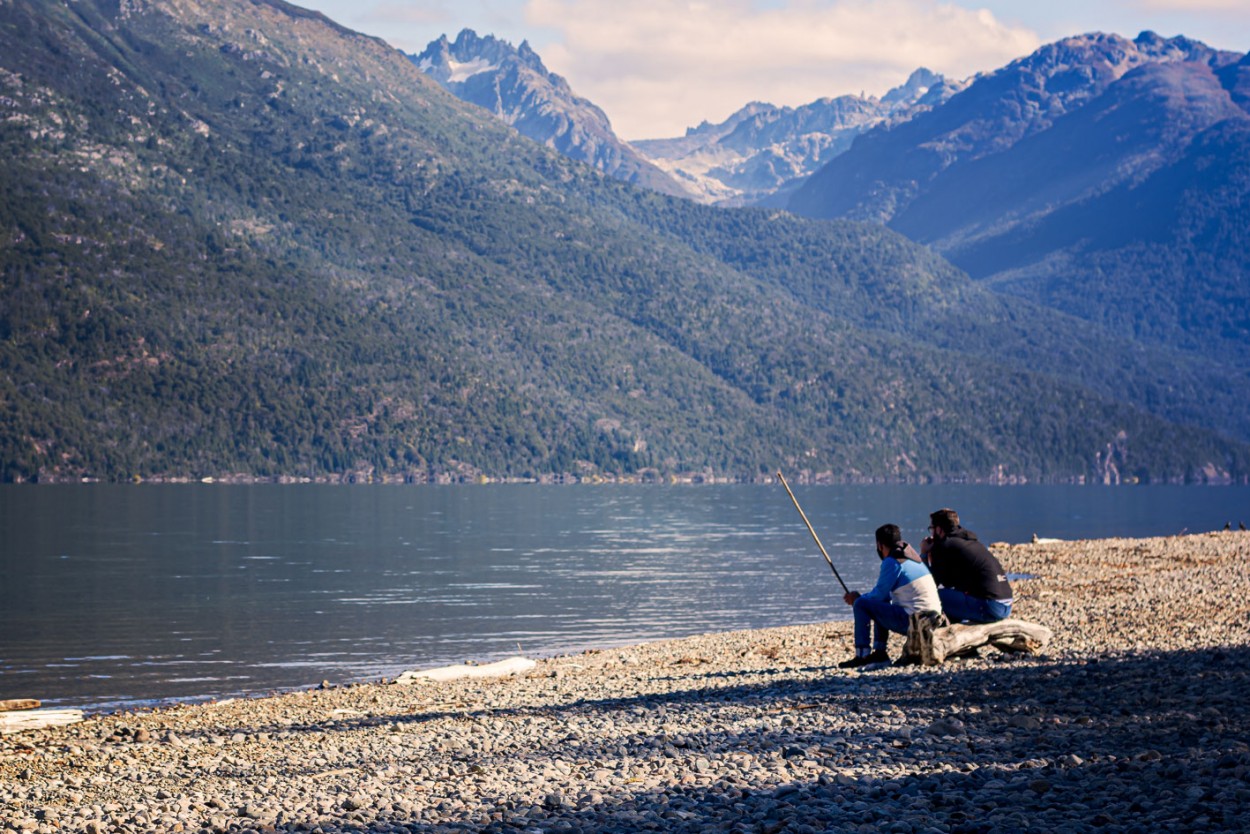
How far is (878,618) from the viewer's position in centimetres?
2241

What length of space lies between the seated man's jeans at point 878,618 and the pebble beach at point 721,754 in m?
0.68

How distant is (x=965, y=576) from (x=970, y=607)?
632 millimetres

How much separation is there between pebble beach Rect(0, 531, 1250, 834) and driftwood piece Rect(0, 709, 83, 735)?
→ 1.54 ft

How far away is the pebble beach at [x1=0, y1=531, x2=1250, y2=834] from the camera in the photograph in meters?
13.0

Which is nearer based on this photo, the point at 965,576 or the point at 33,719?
the point at 965,576

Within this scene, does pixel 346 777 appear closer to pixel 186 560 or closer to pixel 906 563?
pixel 906 563

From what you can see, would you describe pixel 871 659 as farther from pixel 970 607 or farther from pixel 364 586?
pixel 364 586

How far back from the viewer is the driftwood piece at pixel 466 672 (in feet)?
102

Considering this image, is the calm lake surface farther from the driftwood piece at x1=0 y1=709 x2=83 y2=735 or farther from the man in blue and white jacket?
the man in blue and white jacket

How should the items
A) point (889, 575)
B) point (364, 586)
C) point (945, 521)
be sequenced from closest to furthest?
point (889, 575) → point (945, 521) → point (364, 586)

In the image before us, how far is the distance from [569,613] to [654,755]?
36629 millimetres

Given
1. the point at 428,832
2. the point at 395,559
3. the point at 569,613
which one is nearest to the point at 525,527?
the point at 395,559

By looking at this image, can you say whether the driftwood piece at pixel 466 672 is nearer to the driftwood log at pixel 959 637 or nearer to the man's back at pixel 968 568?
the driftwood log at pixel 959 637

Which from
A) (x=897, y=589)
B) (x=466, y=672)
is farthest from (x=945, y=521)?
(x=466, y=672)
